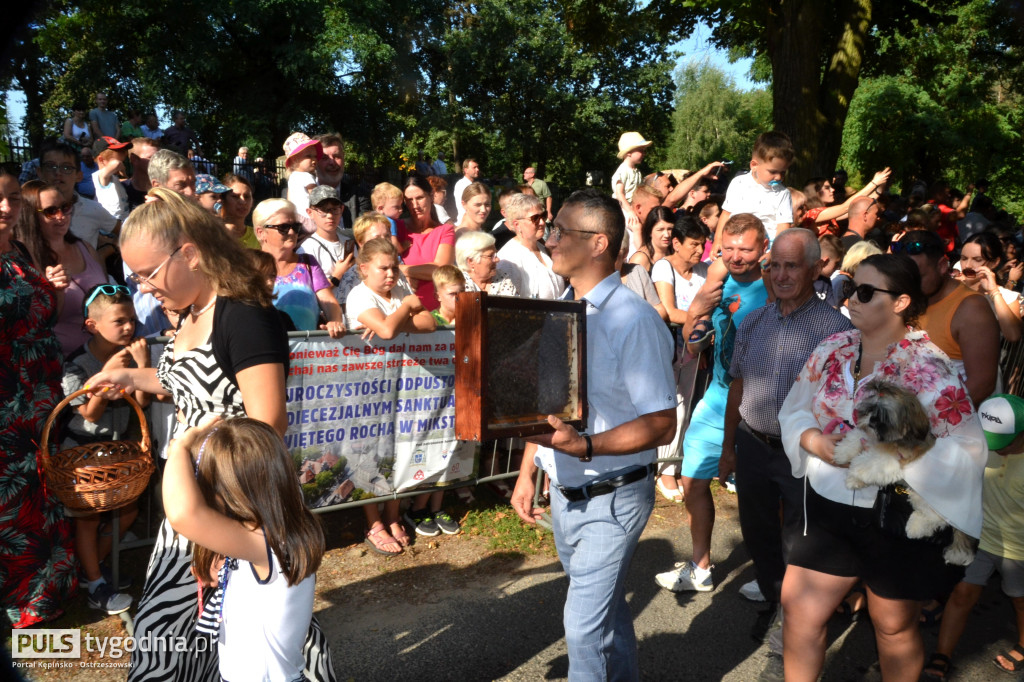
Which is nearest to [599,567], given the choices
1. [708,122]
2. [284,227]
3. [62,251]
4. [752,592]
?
[752,592]

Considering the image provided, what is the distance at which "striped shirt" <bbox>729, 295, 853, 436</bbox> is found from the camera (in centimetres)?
427

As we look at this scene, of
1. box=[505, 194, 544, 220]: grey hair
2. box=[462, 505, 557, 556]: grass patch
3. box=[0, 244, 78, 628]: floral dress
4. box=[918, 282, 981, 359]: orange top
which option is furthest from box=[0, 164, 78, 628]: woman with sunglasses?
box=[918, 282, 981, 359]: orange top

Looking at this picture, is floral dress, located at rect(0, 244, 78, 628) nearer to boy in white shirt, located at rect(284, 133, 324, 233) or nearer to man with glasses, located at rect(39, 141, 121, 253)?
man with glasses, located at rect(39, 141, 121, 253)

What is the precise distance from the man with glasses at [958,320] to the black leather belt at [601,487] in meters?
2.01

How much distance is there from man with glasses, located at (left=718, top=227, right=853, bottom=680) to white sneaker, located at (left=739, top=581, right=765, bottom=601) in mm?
294

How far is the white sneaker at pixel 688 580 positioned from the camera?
5.02 meters

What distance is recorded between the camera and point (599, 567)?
3143 mm

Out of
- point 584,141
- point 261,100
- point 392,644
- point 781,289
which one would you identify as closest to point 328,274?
point 392,644

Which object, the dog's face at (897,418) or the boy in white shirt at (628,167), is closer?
the dog's face at (897,418)

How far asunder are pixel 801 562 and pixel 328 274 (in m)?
4.04

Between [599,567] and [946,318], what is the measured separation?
2.78 m

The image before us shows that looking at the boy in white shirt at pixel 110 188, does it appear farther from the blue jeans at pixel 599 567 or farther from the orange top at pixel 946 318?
the orange top at pixel 946 318

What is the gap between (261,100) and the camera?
26531mm

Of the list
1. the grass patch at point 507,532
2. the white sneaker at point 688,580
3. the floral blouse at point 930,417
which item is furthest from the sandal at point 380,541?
the floral blouse at point 930,417
